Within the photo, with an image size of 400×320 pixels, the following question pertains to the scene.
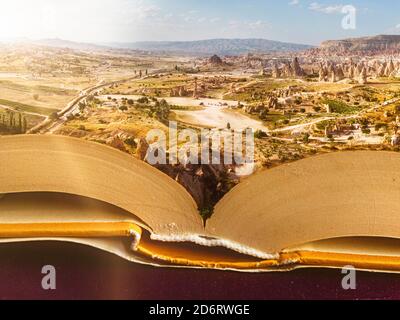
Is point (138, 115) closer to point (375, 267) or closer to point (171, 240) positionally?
point (171, 240)

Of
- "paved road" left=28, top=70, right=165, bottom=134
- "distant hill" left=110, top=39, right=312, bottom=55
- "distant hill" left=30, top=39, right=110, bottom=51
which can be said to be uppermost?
"distant hill" left=110, top=39, right=312, bottom=55

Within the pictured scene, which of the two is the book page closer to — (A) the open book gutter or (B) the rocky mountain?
(A) the open book gutter

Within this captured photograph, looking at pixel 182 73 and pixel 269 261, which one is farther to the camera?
pixel 182 73

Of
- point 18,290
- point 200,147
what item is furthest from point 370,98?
point 18,290

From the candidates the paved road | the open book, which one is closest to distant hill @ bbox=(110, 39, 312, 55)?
the paved road

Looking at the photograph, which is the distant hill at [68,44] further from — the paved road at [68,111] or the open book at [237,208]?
the open book at [237,208]
